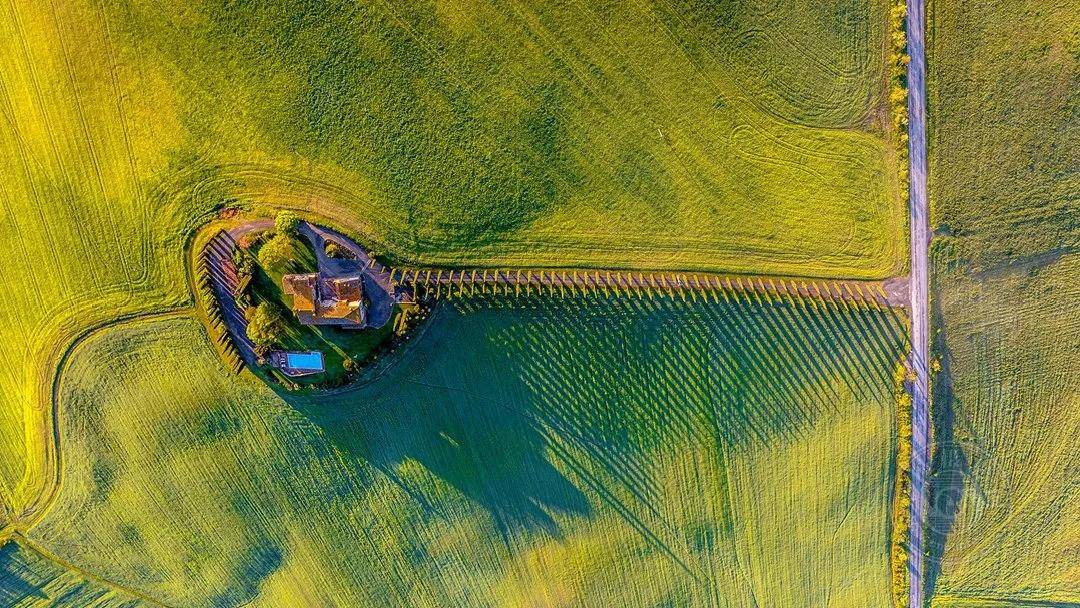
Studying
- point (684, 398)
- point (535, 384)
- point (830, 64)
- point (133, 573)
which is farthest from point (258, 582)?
point (830, 64)

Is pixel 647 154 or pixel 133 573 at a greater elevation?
pixel 647 154

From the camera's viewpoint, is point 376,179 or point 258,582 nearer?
point 376,179

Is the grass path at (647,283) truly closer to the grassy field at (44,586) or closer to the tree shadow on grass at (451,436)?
the tree shadow on grass at (451,436)

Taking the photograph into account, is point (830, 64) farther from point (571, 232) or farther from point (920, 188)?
point (571, 232)

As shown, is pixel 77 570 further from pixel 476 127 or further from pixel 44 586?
pixel 476 127

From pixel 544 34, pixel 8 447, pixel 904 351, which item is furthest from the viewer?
pixel 8 447

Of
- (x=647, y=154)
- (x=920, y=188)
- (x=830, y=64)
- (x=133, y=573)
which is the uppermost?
(x=830, y=64)

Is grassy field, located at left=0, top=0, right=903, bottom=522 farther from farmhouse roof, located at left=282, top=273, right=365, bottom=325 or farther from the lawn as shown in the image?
the lawn
